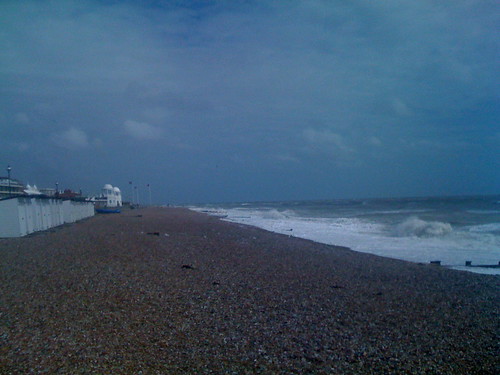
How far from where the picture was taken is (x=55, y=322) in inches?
259

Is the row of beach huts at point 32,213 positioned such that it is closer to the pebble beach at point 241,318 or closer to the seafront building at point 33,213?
the seafront building at point 33,213

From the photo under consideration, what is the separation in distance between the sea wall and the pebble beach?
826 cm

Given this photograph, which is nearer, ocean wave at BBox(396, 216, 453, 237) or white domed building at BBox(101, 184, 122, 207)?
ocean wave at BBox(396, 216, 453, 237)

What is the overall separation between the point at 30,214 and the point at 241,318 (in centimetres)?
1978

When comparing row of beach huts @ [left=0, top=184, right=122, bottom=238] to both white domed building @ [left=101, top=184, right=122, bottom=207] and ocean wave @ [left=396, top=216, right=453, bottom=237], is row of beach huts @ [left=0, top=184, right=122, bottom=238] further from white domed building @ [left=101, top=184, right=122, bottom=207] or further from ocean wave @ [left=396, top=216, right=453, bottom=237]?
white domed building @ [left=101, top=184, right=122, bottom=207]

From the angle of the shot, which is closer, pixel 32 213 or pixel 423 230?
pixel 32 213

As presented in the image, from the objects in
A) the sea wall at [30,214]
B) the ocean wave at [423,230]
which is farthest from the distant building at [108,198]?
the ocean wave at [423,230]

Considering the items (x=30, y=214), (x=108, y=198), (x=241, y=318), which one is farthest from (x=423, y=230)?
(x=108, y=198)

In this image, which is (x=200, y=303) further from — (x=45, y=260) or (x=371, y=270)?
(x=45, y=260)

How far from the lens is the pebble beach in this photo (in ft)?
17.2

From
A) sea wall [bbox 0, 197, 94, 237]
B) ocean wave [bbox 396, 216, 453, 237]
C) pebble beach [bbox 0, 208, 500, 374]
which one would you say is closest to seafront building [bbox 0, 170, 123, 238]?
sea wall [bbox 0, 197, 94, 237]

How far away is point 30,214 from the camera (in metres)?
22.7

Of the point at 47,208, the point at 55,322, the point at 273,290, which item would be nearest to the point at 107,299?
the point at 55,322

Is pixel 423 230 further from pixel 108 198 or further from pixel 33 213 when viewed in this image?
pixel 108 198
